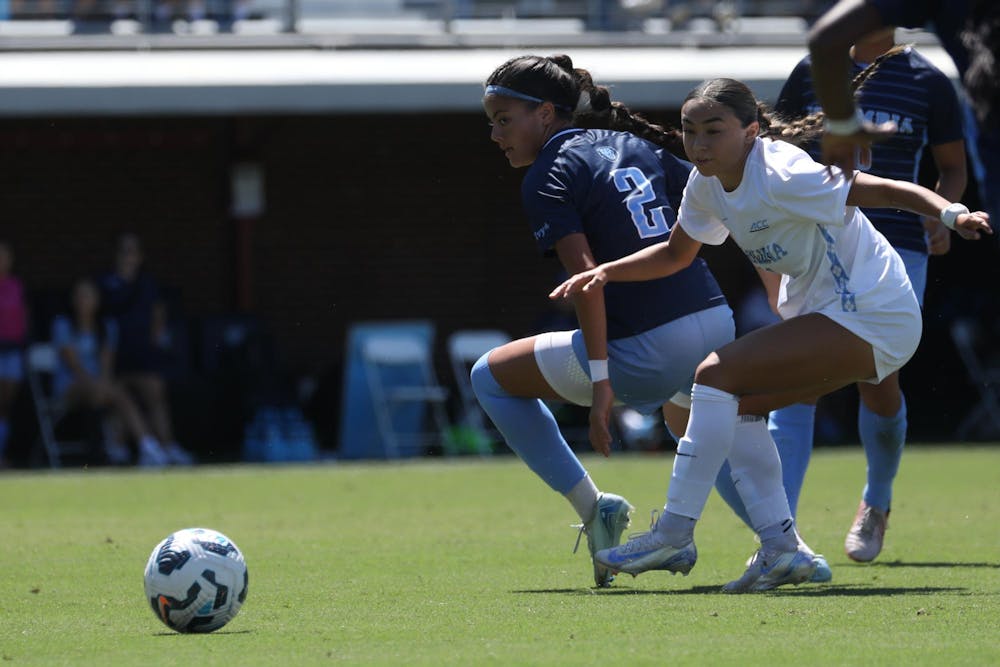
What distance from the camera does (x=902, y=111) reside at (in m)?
6.95

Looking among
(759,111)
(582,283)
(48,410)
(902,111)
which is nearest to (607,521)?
(582,283)

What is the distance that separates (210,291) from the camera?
17484mm

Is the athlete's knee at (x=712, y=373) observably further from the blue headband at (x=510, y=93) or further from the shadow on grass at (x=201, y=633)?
the shadow on grass at (x=201, y=633)

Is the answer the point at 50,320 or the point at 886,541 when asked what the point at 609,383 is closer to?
the point at 886,541

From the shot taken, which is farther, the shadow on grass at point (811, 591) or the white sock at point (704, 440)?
the shadow on grass at point (811, 591)

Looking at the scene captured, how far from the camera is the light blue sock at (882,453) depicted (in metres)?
6.93

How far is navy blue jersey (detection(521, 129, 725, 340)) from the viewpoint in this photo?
19.5 feet

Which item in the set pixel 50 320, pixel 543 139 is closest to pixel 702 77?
pixel 50 320

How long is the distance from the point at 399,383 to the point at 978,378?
5.46 meters

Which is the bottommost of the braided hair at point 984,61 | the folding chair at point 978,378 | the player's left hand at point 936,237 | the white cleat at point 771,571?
the folding chair at point 978,378

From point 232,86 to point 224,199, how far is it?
2.18m

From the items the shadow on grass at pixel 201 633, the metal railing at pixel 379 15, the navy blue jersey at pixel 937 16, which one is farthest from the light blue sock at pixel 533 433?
the metal railing at pixel 379 15

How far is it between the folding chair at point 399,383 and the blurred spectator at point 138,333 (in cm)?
176

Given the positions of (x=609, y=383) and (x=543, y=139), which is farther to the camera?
(x=543, y=139)
